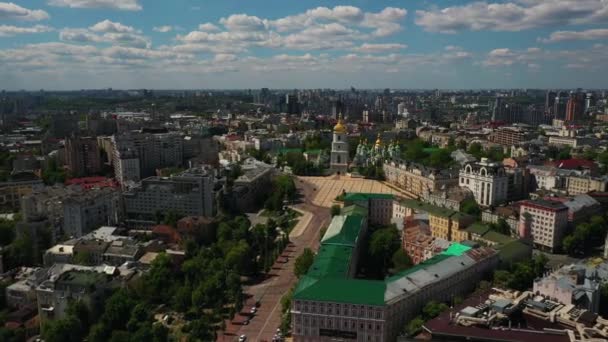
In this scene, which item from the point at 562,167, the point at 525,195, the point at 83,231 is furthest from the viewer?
the point at 562,167

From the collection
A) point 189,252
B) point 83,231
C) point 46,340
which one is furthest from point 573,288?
point 83,231

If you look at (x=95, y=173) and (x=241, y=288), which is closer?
(x=241, y=288)

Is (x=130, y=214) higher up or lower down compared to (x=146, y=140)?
lower down

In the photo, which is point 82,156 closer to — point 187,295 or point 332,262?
point 187,295

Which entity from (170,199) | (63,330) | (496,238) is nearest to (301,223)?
(170,199)

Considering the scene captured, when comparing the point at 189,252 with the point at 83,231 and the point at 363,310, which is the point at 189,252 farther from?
the point at 363,310

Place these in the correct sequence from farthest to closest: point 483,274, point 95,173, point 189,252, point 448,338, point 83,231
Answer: point 95,173 < point 83,231 < point 189,252 < point 483,274 < point 448,338

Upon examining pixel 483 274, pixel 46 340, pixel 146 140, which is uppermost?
pixel 146 140

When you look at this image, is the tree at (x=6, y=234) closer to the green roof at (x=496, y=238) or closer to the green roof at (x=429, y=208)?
the green roof at (x=429, y=208)
